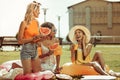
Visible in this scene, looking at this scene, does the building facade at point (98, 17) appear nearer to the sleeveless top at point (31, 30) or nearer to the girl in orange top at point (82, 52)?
the girl in orange top at point (82, 52)

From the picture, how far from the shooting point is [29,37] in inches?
260

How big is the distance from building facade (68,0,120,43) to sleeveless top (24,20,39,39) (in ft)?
168

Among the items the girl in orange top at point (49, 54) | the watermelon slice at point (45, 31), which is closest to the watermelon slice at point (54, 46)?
the girl in orange top at point (49, 54)

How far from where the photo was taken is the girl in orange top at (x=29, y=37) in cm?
653

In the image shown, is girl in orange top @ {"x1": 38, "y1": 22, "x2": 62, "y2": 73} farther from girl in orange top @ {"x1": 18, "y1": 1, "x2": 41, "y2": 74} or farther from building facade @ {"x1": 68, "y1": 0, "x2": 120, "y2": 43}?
building facade @ {"x1": 68, "y1": 0, "x2": 120, "y2": 43}

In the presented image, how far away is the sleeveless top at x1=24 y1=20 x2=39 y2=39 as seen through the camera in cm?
661

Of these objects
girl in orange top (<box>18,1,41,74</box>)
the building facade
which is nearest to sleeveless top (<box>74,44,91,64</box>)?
girl in orange top (<box>18,1,41,74</box>)

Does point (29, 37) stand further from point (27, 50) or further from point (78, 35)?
point (78, 35)

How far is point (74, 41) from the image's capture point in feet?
28.0

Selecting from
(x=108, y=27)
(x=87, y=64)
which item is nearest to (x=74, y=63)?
(x=87, y=64)

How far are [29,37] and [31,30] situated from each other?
0.44 ft

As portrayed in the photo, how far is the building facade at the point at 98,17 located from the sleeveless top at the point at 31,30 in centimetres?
5115

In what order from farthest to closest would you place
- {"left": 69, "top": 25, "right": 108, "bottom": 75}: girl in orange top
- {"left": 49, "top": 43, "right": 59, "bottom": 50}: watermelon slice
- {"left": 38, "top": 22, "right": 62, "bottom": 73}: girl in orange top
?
{"left": 69, "top": 25, "right": 108, "bottom": 75}: girl in orange top
{"left": 38, "top": 22, "right": 62, "bottom": 73}: girl in orange top
{"left": 49, "top": 43, "right": 59, "bottom": 50}: watermelon slice

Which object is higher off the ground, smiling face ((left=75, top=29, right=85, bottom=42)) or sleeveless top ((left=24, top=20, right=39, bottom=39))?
sleeveless top ((left=24, top=20, right=39, bottom=39))
